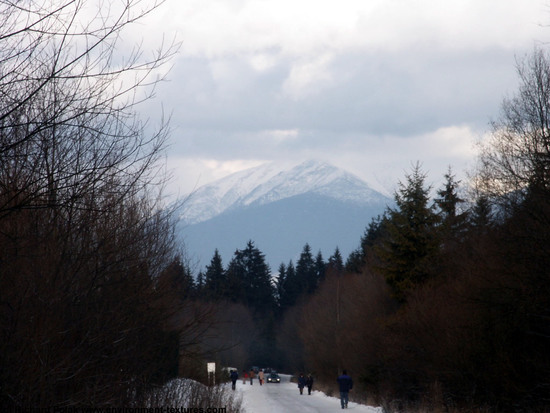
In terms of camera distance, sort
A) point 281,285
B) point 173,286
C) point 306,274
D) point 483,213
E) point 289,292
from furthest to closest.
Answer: point 281,285 → point 289,292 → point 306,274 → point 483,213 → point 173,286

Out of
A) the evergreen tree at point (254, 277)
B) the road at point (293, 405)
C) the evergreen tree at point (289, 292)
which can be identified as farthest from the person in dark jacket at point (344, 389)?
the evergreen tree at point (289, 292)

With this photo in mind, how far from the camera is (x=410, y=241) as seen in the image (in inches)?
1307

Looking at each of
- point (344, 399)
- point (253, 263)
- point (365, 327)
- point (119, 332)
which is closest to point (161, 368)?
point (119, 332)

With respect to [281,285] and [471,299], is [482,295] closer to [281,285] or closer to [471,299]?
[471,299]

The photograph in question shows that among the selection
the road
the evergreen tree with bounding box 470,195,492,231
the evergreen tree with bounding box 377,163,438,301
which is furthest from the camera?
the evergreen tree with bounding box 377,163,438,301

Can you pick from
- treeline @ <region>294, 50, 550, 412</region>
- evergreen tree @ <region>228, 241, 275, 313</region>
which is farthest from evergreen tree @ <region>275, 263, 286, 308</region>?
treeline @ <region>294, 50, 550, 412</region>

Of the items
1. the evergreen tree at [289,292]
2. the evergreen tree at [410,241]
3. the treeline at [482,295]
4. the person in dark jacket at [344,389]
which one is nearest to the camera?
the treeline at [482,295]

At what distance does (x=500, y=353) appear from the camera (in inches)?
793

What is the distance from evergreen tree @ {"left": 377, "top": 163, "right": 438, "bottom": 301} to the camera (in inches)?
1293

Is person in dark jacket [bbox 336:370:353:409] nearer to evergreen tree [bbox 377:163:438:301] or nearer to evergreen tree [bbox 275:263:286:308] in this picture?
evergreen tree [bbox 377:163:438:301]

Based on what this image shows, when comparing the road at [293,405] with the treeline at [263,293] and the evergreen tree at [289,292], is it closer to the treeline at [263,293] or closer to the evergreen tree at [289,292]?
the treeline at [263,293]

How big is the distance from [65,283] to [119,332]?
4.48 ft

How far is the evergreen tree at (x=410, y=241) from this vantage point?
32.8 metres

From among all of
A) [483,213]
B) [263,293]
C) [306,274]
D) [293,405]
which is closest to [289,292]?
[306,274]
